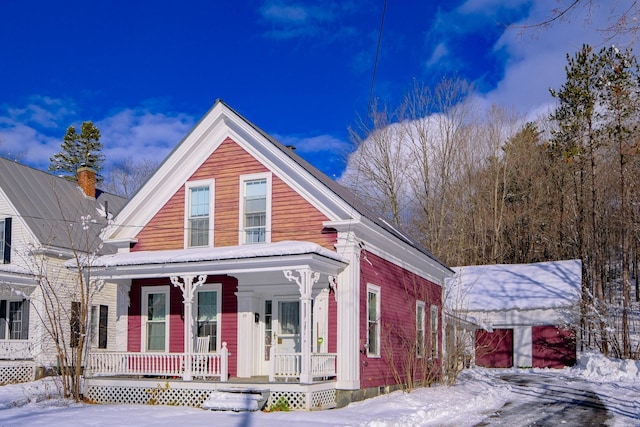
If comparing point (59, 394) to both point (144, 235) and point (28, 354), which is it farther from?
point (28, 354)

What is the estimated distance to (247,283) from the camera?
56.1ft

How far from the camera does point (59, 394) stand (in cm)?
1547

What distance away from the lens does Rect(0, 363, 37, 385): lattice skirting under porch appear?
69.3ft

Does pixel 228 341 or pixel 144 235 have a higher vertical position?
pixel 144 235

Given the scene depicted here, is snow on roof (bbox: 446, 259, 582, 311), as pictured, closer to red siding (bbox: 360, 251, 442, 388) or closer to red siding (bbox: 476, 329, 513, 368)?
red siding (bbox: 476, 329, 513, 368)

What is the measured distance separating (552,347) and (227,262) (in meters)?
21.6

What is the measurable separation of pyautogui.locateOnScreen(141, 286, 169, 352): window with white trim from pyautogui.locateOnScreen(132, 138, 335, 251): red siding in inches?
48.8

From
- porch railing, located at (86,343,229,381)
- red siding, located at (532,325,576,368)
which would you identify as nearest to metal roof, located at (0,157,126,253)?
porch railing, located at (86,343,229,381)

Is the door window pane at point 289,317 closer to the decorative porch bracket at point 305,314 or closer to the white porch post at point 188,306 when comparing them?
the white porch post at point 188,306

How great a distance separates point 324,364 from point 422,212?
29.9m

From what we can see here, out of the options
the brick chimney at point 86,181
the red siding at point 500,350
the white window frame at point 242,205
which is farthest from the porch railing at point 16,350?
the red siding at point 500,350

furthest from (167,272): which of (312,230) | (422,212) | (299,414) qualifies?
(422,212)

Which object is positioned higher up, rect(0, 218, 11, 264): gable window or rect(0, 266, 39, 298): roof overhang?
rect(0, 218, 11, 264): gable window

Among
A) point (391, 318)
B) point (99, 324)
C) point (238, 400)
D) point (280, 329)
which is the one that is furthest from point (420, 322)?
point (99, 324)
